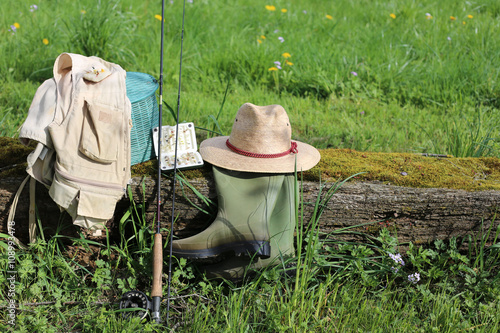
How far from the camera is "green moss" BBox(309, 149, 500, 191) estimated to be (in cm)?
284

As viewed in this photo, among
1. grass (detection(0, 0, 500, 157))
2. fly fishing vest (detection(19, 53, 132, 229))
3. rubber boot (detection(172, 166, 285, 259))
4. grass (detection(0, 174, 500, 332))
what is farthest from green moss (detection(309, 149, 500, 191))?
fly fishing vest (detection(19, 53, 132, 229))

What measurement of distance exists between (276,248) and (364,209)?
1.94 ft

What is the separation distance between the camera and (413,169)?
2961mm

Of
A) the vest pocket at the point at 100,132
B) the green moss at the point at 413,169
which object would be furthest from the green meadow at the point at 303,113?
the vest pocket at the point at 100,132

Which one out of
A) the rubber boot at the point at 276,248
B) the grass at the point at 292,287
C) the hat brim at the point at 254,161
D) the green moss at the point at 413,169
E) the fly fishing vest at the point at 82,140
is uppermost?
the fly fishing vest at the point at 82,140

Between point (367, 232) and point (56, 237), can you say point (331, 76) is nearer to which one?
point (367, 232)

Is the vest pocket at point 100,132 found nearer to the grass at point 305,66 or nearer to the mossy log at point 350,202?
the mossy log at point 350,202

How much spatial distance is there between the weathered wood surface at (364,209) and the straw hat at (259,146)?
144 millimetres

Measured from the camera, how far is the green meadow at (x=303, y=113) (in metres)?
2.53

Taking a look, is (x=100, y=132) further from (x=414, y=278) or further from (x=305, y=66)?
(x=305, y=66)

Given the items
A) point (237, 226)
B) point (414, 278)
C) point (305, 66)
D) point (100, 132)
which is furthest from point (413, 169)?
point (305, 66)

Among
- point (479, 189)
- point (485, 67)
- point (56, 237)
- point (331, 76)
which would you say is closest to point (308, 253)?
point (479, 189)

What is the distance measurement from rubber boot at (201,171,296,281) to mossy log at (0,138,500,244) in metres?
0.11

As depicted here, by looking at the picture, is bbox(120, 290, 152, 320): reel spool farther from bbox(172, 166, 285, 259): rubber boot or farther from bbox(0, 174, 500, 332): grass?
bbox(172, 166, 285, 259): rubber boot
